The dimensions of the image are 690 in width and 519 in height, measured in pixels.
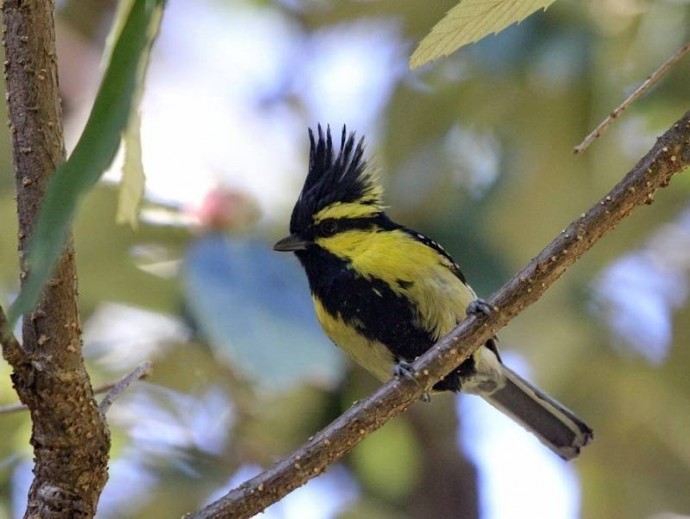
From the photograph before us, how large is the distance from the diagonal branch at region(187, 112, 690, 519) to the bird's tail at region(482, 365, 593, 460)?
1.46 metres

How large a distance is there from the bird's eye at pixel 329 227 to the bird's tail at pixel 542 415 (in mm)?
739

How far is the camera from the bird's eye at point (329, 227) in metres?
2.96

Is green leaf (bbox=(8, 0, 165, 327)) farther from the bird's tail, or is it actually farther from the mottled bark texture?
the bird's tail

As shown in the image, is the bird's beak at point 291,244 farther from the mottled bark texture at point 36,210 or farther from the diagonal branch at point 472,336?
the mottled bark texture at point 36,210

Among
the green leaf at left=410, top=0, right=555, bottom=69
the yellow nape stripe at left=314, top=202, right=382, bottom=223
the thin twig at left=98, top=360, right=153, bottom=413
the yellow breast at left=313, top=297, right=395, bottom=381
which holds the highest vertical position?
the green leaf at left=410, top=0, right=555, bottom=69

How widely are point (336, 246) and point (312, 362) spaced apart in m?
0.62

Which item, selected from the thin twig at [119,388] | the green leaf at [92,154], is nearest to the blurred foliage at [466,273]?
the thin twig at [119,388]

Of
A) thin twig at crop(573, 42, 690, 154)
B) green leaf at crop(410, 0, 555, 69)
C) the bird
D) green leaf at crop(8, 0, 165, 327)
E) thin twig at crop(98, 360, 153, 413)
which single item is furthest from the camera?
the bird

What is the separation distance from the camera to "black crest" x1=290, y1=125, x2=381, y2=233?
9.71ft

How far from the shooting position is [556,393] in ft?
12.3

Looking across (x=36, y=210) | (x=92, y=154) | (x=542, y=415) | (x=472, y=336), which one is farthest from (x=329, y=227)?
(x=92, y=154)

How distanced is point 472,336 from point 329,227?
48.6 inches

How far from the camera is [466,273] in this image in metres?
3.02

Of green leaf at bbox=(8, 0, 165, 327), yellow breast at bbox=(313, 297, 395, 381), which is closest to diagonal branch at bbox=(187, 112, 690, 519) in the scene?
green leaf at bbox=(8, 0, 165, 327)
